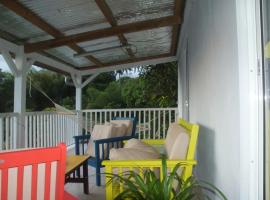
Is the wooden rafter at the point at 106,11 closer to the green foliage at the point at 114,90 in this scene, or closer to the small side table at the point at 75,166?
the small side table at the point at 75,166

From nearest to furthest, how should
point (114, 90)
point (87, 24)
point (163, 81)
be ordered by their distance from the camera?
point (87, 24), point (163, 81), point (114, 90)

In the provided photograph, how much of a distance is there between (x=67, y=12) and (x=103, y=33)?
3.10 ft

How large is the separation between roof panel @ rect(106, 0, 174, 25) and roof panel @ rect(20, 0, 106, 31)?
9.2 inches

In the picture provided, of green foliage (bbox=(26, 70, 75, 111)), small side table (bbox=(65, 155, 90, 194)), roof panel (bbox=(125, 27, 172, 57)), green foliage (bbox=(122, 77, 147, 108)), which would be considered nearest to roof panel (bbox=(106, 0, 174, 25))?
roof panel (bbox=(125, 27, 172, 57))

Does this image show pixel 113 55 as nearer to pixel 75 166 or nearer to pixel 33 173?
pixel 75 166

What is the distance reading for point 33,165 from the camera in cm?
142

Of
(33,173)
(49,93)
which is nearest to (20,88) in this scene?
(33,173)

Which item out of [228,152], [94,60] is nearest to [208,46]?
[228,152]

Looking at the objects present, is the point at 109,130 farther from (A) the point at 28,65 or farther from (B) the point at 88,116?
(B) the point at 88,116

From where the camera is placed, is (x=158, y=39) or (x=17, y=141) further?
(x=158, y=39)

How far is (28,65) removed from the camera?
5.15 meters

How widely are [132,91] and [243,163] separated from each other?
9.92m

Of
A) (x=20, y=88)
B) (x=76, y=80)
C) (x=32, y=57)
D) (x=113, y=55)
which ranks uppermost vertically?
(x=113, y=55)

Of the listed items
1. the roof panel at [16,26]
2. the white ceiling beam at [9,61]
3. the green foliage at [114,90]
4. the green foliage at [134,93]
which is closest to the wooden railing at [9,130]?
the white ceiling beam at [9,61]
